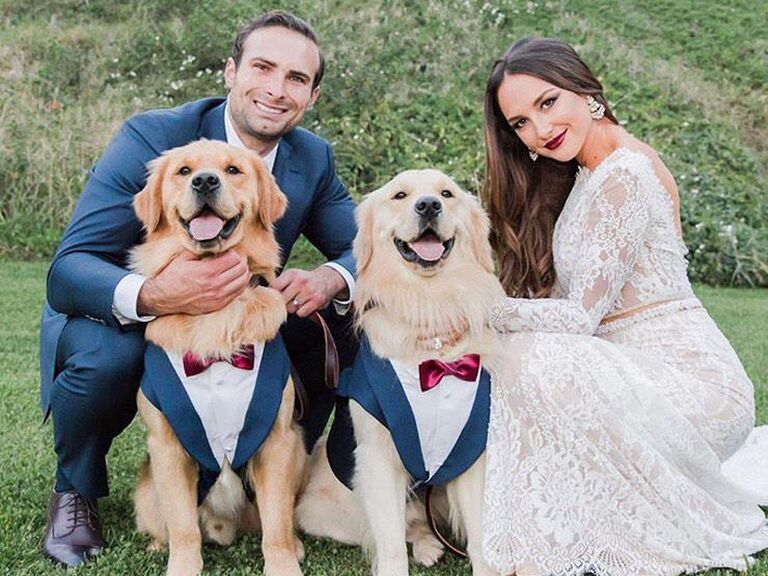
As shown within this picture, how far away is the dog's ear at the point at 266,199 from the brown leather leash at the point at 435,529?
930mm

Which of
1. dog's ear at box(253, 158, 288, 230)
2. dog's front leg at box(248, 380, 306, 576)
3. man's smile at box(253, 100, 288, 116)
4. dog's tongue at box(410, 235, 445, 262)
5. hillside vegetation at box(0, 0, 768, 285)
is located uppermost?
man's smile at box(253, 100, 288, 116)

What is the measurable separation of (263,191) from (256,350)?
487 mm

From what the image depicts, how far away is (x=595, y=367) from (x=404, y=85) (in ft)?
24.3

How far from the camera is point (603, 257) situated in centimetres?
261

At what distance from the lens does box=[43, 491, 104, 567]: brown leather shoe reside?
2.49 metres

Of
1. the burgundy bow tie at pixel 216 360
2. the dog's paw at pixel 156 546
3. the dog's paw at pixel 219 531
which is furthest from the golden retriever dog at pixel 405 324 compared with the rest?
the dog's paw at pixel 156 546

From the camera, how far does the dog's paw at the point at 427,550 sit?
8.52 ft

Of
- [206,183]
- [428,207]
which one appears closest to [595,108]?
[428,207]

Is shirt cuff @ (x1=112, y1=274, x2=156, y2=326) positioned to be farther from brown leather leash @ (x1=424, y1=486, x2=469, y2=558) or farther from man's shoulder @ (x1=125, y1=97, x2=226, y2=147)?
brown leather leash @ (x1=424, y1=486, x2=469, y2=558)

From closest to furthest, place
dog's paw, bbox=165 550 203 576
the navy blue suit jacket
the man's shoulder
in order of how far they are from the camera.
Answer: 1. dog's paw, bbox=165 550 203 576
2. the navy blue suit jacket
3. the man's shoulder

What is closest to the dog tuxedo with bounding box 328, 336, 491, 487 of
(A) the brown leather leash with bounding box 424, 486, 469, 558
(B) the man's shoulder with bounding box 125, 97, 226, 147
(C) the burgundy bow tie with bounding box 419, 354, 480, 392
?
(C) the burgundy bow tie with bounding box 419, 354, 480, 392

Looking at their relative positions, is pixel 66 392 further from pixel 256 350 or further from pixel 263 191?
pixel 263 191

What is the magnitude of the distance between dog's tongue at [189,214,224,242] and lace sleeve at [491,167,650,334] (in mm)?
945

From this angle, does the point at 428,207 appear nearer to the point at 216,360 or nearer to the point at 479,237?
the point at 479,237
